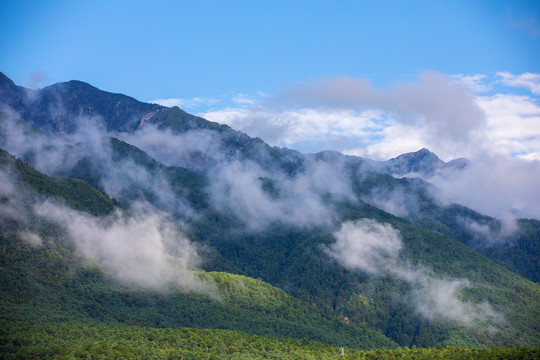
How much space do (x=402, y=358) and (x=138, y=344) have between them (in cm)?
10320

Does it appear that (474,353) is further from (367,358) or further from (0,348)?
(0,348)

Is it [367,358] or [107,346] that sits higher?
[367,358]

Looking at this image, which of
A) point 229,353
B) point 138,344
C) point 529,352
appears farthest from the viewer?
point 229,353

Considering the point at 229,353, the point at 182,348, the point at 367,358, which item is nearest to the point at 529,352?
the point at 367,358

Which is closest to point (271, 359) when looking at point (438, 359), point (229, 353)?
point (229, 353)

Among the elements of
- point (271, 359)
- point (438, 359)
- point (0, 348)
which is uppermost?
point (438, 359)

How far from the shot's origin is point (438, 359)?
6831 inches

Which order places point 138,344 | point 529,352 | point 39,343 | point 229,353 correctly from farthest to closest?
point 229,353 < point 138,344 < point 39,343 < point 529,352

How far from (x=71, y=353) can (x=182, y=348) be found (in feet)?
153

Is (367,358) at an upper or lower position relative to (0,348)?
upper

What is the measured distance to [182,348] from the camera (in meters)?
194

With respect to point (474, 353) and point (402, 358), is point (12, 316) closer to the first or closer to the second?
point (402, 358)

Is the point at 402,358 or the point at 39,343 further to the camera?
the point at 402,358

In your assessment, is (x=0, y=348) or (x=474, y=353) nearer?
(x=0, y=348)
